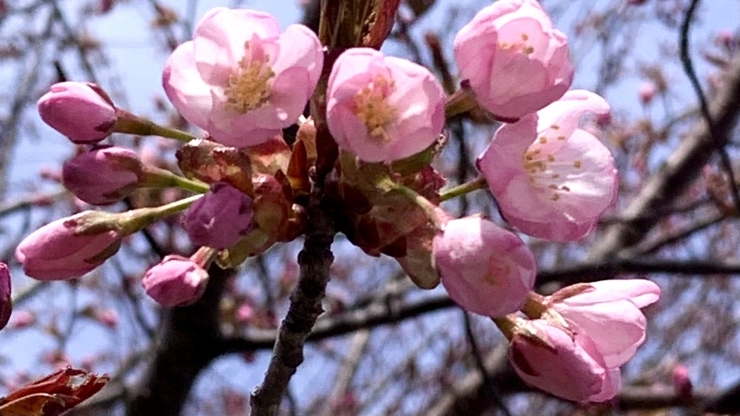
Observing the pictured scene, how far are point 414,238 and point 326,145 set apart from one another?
0.14 m

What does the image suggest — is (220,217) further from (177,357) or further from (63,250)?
(177,357)

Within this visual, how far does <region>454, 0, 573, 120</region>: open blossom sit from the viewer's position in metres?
0.83

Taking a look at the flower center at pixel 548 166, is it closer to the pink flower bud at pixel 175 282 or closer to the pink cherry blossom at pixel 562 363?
the pink cherry blossom at pixel 562 363

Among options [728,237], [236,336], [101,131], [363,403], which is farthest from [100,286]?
[101,131]

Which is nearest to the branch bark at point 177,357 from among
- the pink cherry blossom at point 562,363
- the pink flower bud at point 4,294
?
the pink flower bud at point 4,294

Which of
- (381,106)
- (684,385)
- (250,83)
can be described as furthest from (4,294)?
(684,385)

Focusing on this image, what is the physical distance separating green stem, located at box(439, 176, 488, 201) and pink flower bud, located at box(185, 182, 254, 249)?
0.25m

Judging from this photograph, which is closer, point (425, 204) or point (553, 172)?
point (425, 204)

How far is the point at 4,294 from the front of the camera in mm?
869

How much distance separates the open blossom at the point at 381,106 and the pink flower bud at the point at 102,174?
1.01 ft

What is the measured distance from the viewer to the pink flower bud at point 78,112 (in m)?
0.93

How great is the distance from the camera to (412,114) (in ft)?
2.68

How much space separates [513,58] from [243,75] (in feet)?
1.00

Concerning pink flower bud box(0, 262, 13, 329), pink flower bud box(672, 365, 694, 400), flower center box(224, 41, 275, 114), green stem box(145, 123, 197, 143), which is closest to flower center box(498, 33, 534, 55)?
flower center box(224, 41, 275, 114)
